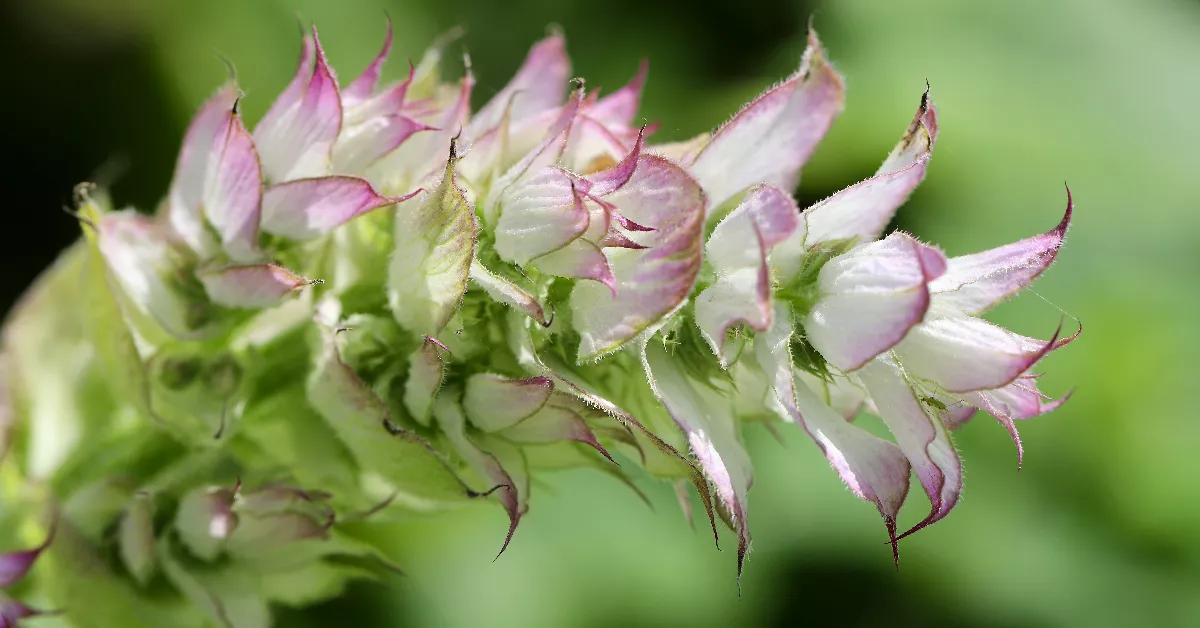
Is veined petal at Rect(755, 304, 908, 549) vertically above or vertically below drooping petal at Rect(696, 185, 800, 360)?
below

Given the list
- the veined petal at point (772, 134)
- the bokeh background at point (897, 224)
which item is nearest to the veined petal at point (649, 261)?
the veined petal at point (772, 134)

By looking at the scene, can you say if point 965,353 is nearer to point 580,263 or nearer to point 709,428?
point 709,428

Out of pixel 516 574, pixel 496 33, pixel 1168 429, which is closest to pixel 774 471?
pixel 516 574

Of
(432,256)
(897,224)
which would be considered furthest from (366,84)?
(897,224)

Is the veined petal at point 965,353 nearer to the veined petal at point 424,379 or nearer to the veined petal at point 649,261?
the veined petal at point 649,261

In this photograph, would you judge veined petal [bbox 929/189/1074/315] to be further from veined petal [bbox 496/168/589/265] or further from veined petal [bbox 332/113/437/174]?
veined petal [bbox 332/113/437/174]

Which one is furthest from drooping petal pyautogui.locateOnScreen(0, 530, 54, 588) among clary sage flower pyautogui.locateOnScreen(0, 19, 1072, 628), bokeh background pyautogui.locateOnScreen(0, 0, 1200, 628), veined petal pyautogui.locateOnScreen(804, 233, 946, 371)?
bokeh background pyautogui.locateOnScreen(0, 0, 1200, 628)
